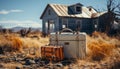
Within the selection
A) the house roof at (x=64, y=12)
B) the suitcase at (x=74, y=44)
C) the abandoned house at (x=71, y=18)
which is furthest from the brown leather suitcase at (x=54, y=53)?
the house roof at (x=64, y=12)

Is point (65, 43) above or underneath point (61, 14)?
underneath

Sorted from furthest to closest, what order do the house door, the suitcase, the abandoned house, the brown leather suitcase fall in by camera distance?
the house door, the abandoned house, the suitcase, the brown leather suitcase

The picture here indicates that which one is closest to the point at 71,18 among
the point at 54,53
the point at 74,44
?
the point at 74,44

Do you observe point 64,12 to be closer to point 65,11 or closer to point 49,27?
point 65,11

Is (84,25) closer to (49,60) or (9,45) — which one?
(9,45)

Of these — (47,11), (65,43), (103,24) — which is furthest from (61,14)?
(65,43)

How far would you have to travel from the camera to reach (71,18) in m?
28.1

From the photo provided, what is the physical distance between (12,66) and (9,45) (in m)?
4.03

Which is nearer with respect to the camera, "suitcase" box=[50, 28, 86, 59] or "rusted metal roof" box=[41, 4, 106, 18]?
"suitcase" box=[50, 28, 86, 59]

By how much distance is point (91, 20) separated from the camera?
30.3m

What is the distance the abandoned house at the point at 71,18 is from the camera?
90.3 feet

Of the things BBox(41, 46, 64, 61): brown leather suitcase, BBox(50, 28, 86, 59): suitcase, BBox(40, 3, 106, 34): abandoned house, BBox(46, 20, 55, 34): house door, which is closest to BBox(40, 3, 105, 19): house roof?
BBox(40, 3, 106, 34): abandoned house

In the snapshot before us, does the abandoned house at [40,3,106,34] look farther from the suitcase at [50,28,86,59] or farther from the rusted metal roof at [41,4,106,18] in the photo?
the suitcase at [50,28,86,59]

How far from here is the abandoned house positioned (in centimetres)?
2752
